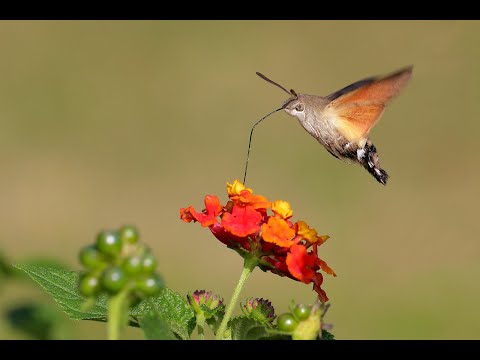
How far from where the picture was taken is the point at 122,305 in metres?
1.19

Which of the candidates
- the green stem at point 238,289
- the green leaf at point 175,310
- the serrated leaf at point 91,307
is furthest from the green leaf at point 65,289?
the green stem at point 238,289

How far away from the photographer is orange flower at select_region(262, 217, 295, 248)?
5.81 feet

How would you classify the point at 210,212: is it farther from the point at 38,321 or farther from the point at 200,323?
the point at 38,321

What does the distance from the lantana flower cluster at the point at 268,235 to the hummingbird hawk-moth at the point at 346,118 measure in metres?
1.00

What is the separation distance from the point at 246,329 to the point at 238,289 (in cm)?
9

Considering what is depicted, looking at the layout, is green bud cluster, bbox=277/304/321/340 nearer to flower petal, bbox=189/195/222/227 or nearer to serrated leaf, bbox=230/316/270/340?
serrated leaf, bbox=230/316/270/340

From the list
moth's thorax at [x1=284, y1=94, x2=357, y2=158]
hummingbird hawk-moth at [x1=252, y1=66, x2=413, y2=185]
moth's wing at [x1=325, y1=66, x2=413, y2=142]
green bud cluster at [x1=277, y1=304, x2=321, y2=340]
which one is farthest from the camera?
moth's thorax at [x1=284, y1=94, x2=357, y2=158]

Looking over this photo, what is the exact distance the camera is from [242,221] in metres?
1.84

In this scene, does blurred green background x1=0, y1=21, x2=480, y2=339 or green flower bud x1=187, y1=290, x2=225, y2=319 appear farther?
blurred green background x1=0, y1=21, x2=480, y2=339

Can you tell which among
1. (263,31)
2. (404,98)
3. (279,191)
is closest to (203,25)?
(263,31)

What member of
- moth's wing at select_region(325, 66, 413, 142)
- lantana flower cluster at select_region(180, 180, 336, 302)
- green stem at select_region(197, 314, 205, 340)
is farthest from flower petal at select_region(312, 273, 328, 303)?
moth's wing at select_region(325, 66, 413, 142)

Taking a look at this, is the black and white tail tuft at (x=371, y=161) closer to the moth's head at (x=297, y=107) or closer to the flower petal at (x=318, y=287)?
the moth's head at (x=297, y=107)

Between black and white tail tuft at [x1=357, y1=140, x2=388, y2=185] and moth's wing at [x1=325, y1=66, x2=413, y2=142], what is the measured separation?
0.10 meters

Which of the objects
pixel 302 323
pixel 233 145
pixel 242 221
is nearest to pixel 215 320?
pixel 242 221
